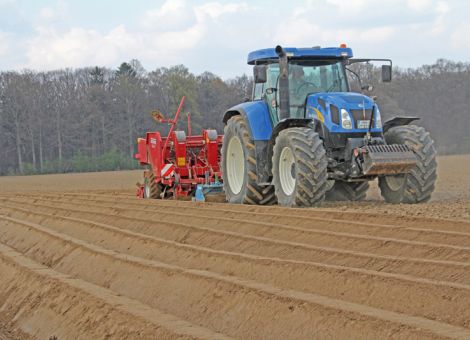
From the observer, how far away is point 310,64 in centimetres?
1107

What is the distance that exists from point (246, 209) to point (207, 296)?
5174 millimetres

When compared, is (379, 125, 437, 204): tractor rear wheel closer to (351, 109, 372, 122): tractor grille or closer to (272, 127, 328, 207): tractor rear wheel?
(351, 109, 372, 122): tractor grille

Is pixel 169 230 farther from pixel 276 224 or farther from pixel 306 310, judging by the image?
pixel 306 310

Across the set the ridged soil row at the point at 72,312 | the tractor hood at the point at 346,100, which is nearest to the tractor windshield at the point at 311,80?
the tractor hood at the point at 346,100

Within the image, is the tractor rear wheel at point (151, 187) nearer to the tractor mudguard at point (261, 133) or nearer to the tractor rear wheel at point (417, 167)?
the tractor mudguard at point (261, 133)

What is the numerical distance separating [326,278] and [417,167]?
5.25 m

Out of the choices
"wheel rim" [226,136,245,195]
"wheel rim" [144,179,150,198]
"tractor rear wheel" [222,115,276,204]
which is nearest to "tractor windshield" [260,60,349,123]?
"tractor rear wheel" [222,115,276,204]

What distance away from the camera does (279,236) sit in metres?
7.98

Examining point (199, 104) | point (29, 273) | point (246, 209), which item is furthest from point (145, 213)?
point (199, 104)

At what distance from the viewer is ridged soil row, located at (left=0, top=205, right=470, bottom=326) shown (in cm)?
462

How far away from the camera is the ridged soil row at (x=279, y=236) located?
20.8ft

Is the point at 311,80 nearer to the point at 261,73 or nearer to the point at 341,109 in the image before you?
the point at 261,73

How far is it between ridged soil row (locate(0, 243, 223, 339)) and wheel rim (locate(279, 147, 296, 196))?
165 inches

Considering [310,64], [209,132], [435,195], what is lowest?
[435,195]
